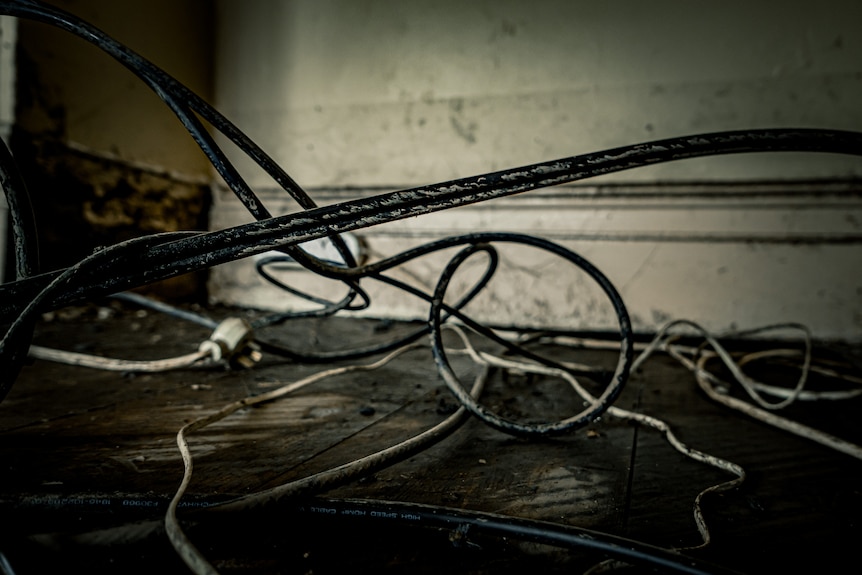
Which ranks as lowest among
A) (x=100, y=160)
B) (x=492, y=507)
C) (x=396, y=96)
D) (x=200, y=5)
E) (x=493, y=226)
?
(x=492, y=507)

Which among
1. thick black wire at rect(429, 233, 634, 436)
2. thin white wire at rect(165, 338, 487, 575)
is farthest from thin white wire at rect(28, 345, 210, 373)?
thick black wire at rect(429, 233, 634, 436)

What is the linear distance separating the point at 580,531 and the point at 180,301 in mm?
1772

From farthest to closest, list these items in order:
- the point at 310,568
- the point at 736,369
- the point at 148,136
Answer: the point at 148,136 → the point at 736,369 → the point at 310,568

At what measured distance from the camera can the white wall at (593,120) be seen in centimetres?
135

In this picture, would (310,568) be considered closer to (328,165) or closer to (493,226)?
(493,226)

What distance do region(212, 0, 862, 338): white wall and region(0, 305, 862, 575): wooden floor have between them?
0.72 metres

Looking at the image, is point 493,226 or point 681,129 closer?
point 681,129

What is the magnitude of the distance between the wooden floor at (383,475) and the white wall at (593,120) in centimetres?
72

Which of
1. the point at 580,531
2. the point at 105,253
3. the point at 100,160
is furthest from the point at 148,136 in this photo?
the point at 580,531

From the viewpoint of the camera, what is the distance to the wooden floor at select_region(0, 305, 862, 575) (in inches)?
12.6

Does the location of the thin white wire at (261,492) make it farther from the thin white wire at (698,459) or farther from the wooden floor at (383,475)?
the thin white wire at (698,459)

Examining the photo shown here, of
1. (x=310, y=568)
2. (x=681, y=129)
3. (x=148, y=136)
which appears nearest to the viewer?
(x=310, y=568)

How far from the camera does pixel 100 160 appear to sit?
1471mm

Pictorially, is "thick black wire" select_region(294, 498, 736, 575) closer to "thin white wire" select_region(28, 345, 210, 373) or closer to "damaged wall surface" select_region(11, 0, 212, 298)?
"thin white wire" select_region(28, 345, 210, 373)
